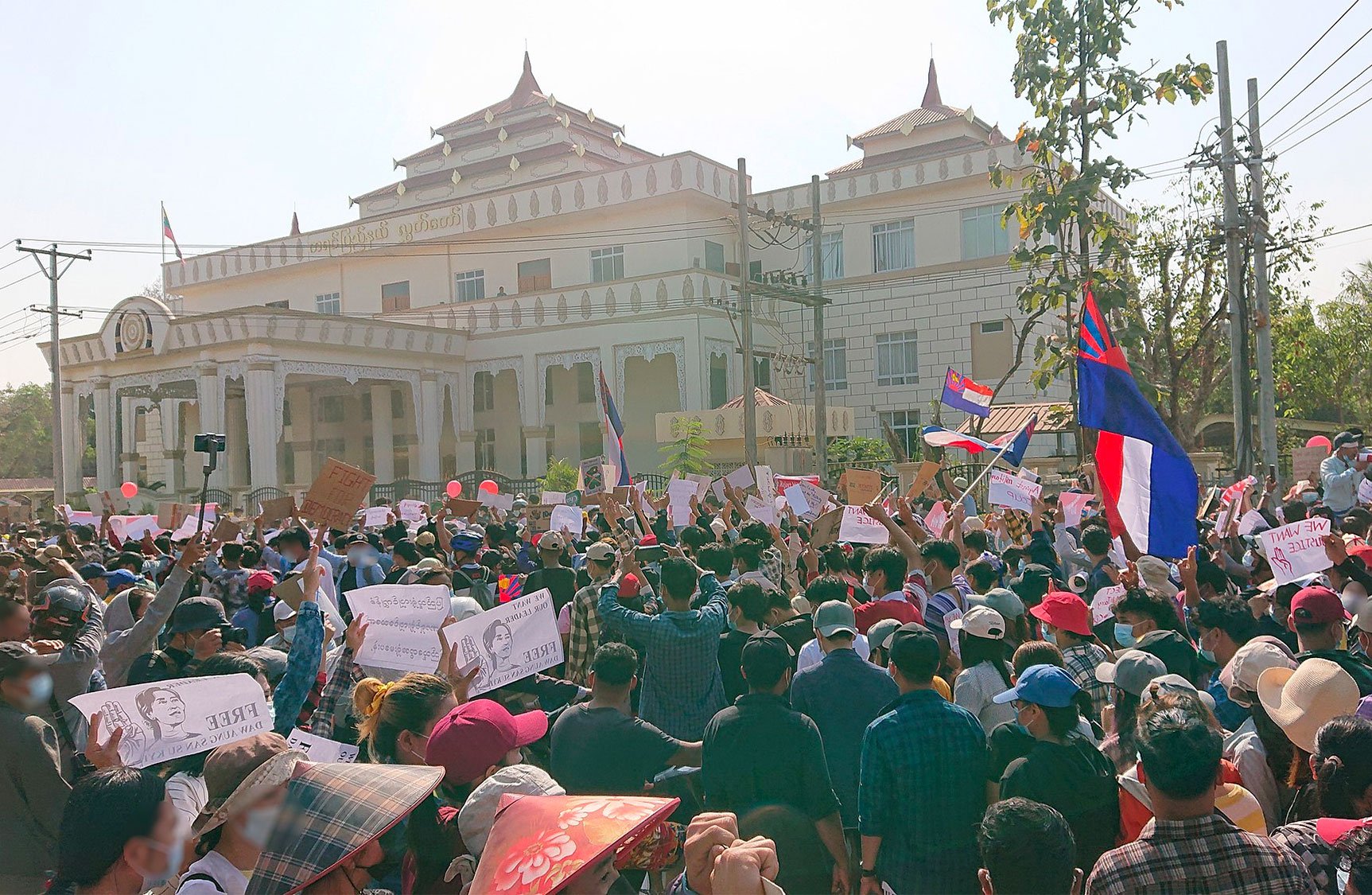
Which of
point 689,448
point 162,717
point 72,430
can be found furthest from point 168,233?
point 162,717

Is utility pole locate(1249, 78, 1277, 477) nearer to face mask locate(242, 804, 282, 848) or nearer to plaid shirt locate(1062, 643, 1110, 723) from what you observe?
plaid shirt locate(1062, 643, 1110, 723)

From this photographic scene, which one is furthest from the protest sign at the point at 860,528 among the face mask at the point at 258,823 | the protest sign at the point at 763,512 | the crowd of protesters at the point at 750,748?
the face mask at the point at 258,823

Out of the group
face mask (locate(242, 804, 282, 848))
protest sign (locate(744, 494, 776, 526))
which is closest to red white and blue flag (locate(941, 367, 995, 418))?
protest sign (locate(744, 494, 776, 526))

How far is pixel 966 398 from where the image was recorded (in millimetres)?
17125

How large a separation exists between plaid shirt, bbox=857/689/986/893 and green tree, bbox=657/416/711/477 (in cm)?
2163

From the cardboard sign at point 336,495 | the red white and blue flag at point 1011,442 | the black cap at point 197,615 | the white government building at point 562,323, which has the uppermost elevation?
the white government building at point 562,323

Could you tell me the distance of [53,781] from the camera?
397cm

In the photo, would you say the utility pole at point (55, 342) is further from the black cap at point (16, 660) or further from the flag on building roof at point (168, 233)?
the black cap at point (16, 660)

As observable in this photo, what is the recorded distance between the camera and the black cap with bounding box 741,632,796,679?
3986mm

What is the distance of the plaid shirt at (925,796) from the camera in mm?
3656

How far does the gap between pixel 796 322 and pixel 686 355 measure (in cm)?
632

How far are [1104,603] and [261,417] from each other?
Answer: 95.1 ft

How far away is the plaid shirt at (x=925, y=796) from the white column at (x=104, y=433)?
37280 mm

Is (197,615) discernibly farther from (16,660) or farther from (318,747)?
(318,747)
